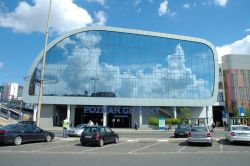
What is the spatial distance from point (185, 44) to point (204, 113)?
17.5m

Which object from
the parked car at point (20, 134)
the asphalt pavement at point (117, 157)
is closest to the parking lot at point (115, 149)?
the asphalt pavement at point (117, 157)

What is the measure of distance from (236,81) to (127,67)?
3296 cm

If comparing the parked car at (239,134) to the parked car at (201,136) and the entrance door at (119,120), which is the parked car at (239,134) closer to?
the parked car at (201,136)

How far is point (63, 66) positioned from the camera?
189 ft

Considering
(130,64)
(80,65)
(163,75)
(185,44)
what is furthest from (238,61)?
(80,65)

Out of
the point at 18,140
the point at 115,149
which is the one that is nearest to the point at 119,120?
the point at 18,140

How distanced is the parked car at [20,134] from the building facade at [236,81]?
203 feet

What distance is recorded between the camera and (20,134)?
1805 centimetres

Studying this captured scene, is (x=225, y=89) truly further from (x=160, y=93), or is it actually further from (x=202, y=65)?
(x=160, y=93)

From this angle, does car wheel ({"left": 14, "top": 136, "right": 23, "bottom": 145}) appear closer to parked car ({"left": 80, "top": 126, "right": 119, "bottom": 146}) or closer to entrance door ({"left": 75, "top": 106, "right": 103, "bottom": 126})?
parked car ({"left": 80, "top": 126, "right": 119, "bottom": 146})

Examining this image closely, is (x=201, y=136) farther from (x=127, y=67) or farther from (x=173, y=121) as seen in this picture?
(x=127, y=67)

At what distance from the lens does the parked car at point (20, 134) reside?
16984 millimetres

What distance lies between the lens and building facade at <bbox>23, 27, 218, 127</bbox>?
5662cm

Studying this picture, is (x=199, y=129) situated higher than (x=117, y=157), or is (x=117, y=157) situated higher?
(x=199, y=129)
